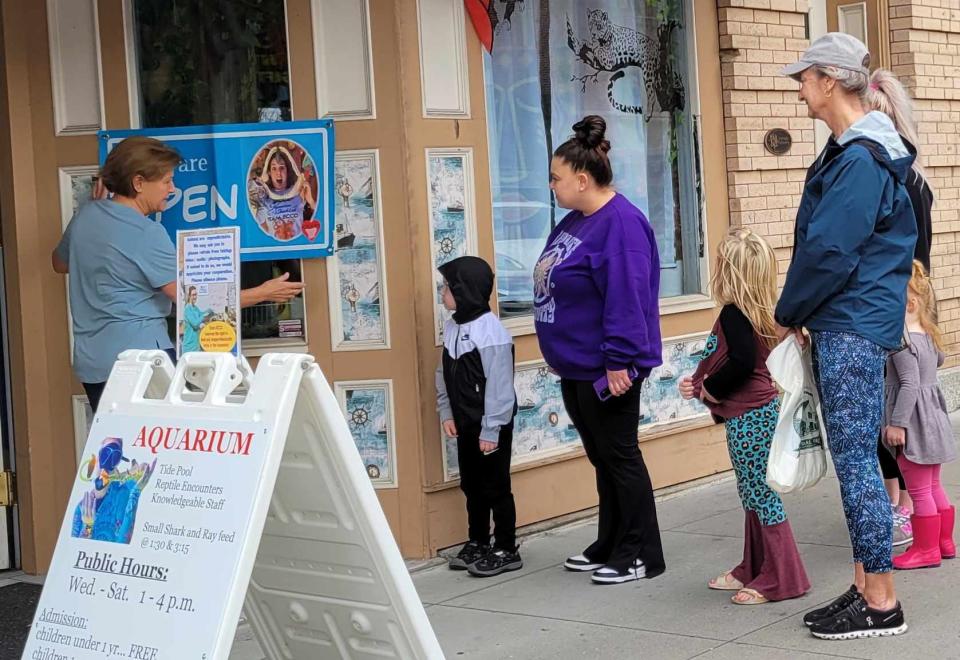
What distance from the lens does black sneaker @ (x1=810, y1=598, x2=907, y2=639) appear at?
4734mm

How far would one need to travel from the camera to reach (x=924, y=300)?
5.78 meters

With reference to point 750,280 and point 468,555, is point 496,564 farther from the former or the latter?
point 750,280

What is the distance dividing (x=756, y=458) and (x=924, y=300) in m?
1.17

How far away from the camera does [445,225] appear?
20.6ft

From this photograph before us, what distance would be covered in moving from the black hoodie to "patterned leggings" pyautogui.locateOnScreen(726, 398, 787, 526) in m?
1.07

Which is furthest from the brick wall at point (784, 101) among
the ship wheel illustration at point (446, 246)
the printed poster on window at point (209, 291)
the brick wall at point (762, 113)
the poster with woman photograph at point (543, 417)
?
the printed poster on window at point (209, 291)

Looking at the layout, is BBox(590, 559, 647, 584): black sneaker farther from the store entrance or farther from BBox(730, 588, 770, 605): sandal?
the store entrance

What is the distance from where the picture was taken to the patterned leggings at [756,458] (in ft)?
17.1

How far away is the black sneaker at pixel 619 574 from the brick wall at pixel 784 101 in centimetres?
287

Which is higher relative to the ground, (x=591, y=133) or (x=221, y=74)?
(x=221, y=74)

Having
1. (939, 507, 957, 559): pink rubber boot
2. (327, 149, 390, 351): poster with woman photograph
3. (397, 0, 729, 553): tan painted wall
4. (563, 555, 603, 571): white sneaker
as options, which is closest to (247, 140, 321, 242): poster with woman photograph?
(327, 149, 390, 351): poster with woman photograph

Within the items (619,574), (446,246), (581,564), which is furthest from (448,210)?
(619,574)

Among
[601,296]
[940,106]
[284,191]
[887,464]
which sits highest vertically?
[940,106]

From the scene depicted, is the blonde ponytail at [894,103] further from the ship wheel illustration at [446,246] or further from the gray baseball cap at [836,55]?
the ship wheel illustration at [446,246]
